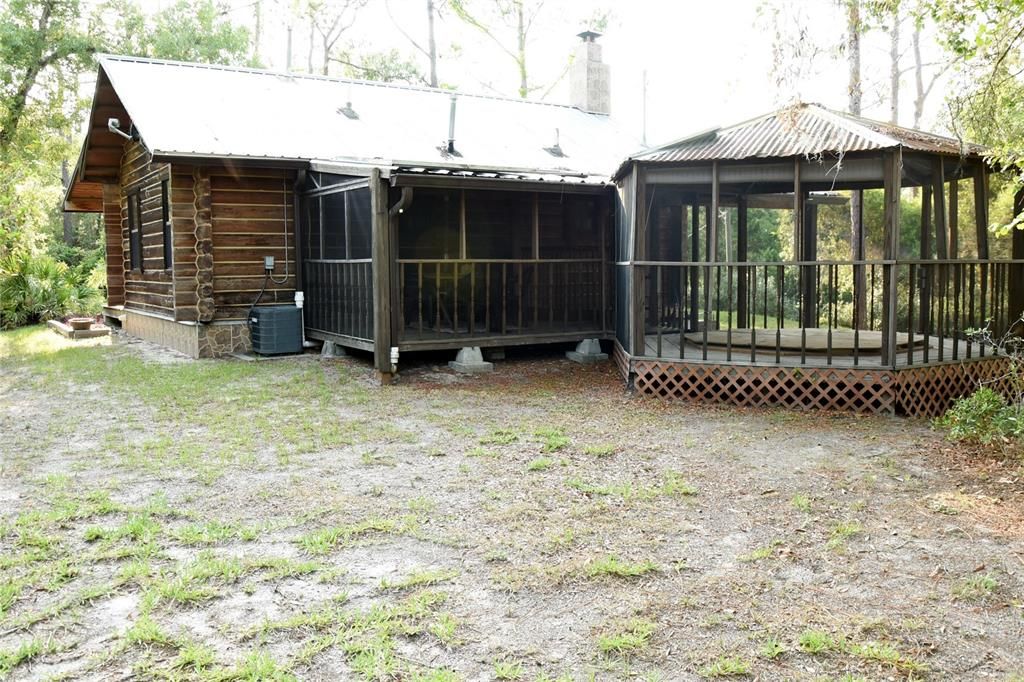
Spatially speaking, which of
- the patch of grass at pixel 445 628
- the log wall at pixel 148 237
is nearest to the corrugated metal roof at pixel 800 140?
the patch of grass at pixel 445 628

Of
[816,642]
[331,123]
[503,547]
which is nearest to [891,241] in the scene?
[503,547]

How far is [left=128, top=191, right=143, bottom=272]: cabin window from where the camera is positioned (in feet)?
51.7

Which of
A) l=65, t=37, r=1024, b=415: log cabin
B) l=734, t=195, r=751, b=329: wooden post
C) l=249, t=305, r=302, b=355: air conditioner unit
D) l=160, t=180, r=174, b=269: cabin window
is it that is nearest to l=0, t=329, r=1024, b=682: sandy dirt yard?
l=65, t=37, r=1024, b=415: log cabin

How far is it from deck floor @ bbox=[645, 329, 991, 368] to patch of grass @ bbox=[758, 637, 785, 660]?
5545 millimetres

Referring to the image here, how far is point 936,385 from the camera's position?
→ 29.2 ft

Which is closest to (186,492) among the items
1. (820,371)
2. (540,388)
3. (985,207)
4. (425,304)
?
(540,388)

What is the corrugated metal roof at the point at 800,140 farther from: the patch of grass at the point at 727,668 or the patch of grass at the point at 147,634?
the patch of grass at the point at 147,634

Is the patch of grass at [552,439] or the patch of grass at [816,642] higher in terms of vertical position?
the patch of grass at [552,439]

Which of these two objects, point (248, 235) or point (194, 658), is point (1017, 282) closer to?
point (194, 658)

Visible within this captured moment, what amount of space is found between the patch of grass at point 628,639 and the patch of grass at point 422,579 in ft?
3.17

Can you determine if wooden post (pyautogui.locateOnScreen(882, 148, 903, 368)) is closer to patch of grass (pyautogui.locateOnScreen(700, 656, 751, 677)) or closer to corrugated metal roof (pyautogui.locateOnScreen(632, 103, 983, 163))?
corrugated metal roof (pyautogui.locateOnScreen(632, 103, 983, 163))

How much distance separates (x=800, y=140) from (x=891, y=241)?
143 cm

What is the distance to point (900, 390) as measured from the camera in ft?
27.9

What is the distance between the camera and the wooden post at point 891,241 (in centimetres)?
836
